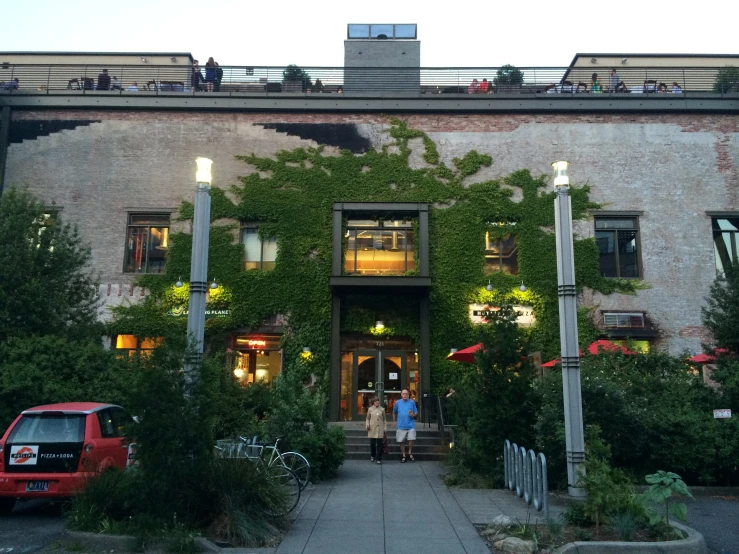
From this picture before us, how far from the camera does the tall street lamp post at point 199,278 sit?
8.58 metres

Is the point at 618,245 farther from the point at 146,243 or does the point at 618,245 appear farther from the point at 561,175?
the point at 146,243

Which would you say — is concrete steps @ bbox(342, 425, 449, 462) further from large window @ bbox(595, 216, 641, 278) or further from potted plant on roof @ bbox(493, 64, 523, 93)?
potted plant on roof @ bbox(493, 64, 523, 93)

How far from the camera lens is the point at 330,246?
22.9 metres

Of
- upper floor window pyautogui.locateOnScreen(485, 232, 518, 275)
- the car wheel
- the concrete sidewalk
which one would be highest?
upper floor window pyautogui.locateOnScreen(485, 232, 518, 275)

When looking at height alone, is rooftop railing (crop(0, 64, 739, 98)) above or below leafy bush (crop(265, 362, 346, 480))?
above

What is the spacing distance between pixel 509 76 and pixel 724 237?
31.6 ft

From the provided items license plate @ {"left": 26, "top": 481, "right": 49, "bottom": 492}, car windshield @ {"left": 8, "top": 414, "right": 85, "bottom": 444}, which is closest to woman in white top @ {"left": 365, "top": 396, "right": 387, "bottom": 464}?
car windshield @ {"left": 8, "top": 414, "right": 85, "bottom": 444}

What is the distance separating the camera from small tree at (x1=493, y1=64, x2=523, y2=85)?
2502 cm

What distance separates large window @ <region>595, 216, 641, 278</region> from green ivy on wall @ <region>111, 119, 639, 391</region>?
1.72 ft

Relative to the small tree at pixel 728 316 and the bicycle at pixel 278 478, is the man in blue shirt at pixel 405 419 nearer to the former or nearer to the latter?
the bicycle at pixel 278 478

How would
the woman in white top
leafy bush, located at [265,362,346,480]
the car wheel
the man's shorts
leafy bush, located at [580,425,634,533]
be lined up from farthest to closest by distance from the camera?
the man's shorts < the woman in white top < leafy bush, located at [265,362,346,480] < the car wheel < leafy bush, located at [580,425,634,533]

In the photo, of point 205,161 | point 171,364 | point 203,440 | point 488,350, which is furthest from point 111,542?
point 488,350

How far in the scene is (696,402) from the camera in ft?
45.9

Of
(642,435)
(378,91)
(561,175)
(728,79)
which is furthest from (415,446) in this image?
(728,79)
